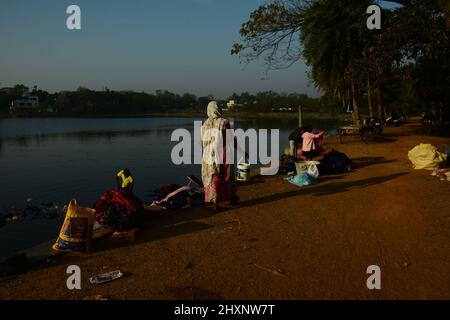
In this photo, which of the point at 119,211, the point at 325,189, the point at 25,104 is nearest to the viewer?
the point at 119,211

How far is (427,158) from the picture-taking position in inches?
400

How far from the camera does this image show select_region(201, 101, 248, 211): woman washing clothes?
6711 mm

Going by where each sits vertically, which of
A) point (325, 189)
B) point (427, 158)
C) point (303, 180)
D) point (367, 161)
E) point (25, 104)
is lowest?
point (325, 189)

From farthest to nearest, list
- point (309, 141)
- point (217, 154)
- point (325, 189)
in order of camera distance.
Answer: point (309, 141), point (325, 189), point (217, 154)

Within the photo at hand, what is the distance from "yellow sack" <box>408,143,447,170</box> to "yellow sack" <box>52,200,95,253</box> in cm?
883

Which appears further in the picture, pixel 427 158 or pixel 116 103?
pixel 116 103

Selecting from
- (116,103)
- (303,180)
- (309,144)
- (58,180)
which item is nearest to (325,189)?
(303,180)

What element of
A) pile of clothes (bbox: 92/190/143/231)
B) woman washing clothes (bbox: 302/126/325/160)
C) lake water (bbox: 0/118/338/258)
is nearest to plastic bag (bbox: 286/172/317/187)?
woman washing clothes (bbox: 302/126/325/160)

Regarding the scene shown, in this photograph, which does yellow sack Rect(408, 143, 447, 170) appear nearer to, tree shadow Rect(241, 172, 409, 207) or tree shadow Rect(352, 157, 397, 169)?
tree shadow Rect(241, 172, 409, 207)

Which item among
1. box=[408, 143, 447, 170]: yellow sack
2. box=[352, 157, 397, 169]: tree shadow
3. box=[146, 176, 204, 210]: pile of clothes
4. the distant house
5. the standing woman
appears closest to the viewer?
the standing woman

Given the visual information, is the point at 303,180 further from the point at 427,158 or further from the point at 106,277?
the point at 106,277

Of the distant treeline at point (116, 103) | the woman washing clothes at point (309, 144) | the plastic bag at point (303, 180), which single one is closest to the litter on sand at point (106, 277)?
the plastic bag at point (303, 180)

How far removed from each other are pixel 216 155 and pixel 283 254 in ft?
7.78
